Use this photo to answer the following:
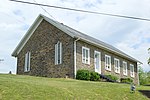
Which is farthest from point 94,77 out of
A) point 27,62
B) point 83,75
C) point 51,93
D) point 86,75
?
point 51,93

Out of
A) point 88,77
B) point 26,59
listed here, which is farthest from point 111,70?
point 26,59

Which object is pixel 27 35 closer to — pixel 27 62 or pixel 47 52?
pixel 27 62

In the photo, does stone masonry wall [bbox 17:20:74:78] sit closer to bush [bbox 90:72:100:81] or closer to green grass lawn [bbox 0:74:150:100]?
bush [bbox 90:72:100:81]

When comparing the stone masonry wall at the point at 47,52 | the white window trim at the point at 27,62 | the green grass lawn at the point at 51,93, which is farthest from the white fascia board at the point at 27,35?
the green grass lawn at the point at 51,93

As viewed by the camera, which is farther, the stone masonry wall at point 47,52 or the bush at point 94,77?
the stone masonry wall at point 47,52

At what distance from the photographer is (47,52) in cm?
2847

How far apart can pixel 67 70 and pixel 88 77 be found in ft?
6.76

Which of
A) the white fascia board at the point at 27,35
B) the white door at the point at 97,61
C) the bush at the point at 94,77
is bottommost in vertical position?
the bush at the point at 94,77

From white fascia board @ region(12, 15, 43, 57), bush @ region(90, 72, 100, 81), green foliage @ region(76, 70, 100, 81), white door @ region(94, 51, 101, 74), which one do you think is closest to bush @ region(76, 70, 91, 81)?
green foliage @ region(76, 70, 100, 81)

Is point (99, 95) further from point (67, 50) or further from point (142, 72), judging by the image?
point (142, 72)

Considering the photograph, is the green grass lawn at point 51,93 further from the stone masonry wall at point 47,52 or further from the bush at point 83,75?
the stone masonry wall at point 47,52

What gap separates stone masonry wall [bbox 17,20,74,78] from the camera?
26.1 m

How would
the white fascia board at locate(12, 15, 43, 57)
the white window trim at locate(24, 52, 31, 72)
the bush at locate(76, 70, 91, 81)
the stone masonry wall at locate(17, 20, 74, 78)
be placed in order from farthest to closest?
the white window trim at locate(24, 52, 31, 72) → the white fascia board at locate(12, 15, 43, 57) → the stone masonry wall at locate(17, 20, 74, 78) → the bush at locate(76, 70, 91, 81)

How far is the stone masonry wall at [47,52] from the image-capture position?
26078 mm
